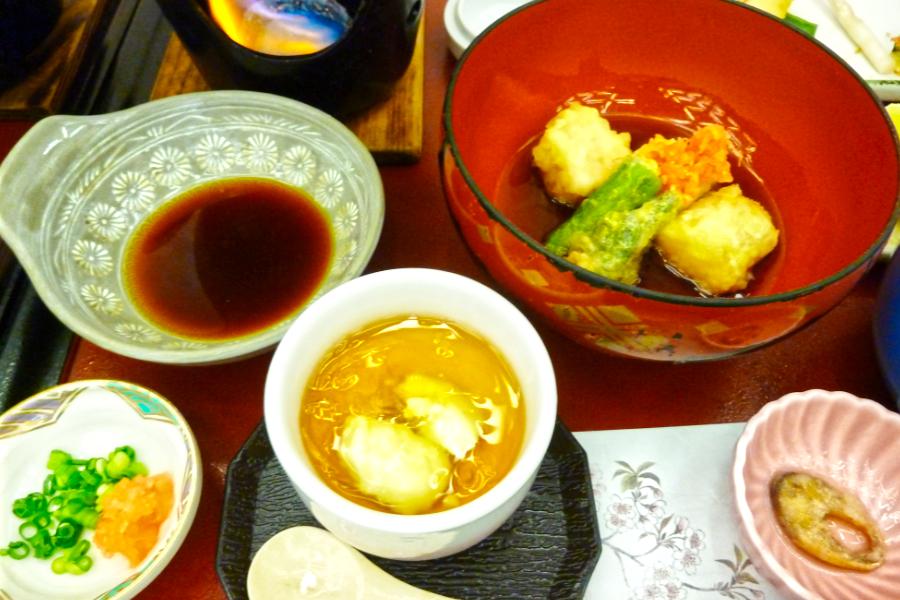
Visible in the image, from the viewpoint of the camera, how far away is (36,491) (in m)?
0.82

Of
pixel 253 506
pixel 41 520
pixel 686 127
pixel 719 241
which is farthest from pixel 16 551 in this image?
pixel 686 127

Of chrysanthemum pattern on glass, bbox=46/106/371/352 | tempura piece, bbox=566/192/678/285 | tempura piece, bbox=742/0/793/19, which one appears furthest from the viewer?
tempura piece, bbox=742/0/793/19

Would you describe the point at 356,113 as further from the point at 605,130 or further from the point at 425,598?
the point at 425,598

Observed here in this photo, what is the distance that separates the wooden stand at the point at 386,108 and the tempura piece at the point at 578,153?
0.92 feet

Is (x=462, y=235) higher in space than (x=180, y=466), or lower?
higher

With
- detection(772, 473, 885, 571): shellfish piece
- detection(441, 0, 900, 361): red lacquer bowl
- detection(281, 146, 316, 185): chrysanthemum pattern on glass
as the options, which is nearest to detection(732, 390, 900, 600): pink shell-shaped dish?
detection(772, 473, 885, 571): shellfish piece

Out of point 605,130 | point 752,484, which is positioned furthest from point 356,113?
point 752,484

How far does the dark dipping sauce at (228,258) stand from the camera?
3.15 ft

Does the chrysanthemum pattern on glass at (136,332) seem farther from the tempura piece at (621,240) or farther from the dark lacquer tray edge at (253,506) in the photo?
the tempura piece at (621,240)

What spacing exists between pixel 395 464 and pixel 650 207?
1.63 ft

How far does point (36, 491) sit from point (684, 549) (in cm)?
81

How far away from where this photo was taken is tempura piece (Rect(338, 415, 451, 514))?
2.13ft

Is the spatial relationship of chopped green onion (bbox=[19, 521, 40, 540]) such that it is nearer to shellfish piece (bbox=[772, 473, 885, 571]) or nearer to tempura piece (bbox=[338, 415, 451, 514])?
tempura piece (bbox=[338, 415, 451, 514])

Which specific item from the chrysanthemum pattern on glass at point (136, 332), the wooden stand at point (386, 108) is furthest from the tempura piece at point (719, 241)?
the chrysanthemum pattern on glass at point (136, 332)
